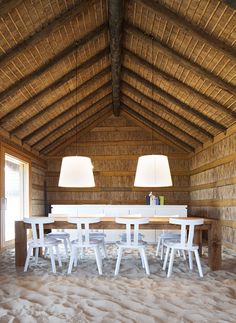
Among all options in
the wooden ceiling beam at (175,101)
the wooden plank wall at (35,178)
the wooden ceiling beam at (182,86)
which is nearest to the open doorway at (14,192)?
the wooden plank wall at (35,178)

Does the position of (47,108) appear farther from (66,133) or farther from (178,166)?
(178,166)

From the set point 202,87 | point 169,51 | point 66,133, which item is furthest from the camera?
point 66,133

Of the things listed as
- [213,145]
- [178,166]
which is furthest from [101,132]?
[213,145]

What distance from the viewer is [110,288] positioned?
12.5 ft

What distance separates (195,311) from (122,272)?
1.68 metres

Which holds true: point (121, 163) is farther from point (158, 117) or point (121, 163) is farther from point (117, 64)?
point (117, 64)

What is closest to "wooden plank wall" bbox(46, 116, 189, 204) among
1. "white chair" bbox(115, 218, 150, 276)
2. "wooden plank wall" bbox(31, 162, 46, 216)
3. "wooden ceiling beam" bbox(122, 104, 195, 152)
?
"wooden ceiling beam" bbox(122, 104, 195, 152)

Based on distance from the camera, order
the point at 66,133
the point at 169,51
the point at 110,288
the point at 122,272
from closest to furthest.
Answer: the point at 110,288, the point at 122,272, the point at 169,51, the point at 66,133

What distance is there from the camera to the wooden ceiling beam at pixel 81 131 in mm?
8913

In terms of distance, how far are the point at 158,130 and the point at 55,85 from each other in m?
3.69

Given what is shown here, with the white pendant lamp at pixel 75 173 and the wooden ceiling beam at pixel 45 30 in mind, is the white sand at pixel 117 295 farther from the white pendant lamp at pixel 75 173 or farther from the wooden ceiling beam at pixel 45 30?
the wooden ceiling beam at pixel 45 30

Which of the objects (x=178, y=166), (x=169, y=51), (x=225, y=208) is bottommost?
(x=225, y=208)

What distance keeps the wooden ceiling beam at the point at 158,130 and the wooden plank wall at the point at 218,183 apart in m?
0.38

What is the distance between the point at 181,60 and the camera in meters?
4.97
